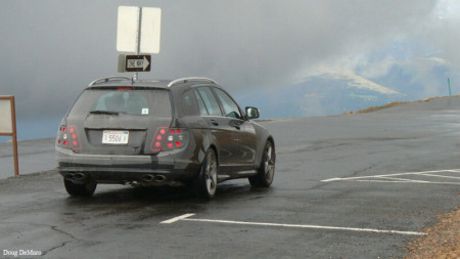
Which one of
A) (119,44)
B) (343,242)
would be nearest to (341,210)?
(343,242)

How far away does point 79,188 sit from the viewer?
1182 cm

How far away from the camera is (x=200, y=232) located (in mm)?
8672

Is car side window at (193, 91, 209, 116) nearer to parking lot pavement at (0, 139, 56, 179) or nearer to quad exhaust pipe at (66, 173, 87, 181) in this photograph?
quad exhaust pipe at (66, 173, 87, 181)

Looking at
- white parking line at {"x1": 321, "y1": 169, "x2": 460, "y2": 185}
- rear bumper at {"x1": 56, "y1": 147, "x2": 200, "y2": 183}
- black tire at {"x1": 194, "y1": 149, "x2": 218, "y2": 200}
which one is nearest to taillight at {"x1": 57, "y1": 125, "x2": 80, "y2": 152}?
rear bumper at {"x1": 56, "y1": 147, "x2": 200, "y2": 183}

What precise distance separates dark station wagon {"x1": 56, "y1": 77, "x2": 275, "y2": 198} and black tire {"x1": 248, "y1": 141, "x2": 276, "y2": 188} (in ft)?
4.94

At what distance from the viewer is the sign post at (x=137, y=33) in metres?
19.2

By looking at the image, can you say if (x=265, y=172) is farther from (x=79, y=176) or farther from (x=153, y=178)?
(x=79, y=176)

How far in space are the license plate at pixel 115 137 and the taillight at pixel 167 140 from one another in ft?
1.22

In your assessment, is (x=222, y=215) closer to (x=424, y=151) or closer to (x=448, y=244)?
(x=448, y=244)

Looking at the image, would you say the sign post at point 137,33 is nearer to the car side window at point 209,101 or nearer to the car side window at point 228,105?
the car side window at point 228,105

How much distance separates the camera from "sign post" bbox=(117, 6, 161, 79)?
19156mm

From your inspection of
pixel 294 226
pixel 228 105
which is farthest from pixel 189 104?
pixel 294 226

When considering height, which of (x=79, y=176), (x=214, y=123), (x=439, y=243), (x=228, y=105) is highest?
(x=228, y=105)

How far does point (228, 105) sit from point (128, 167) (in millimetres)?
2575
